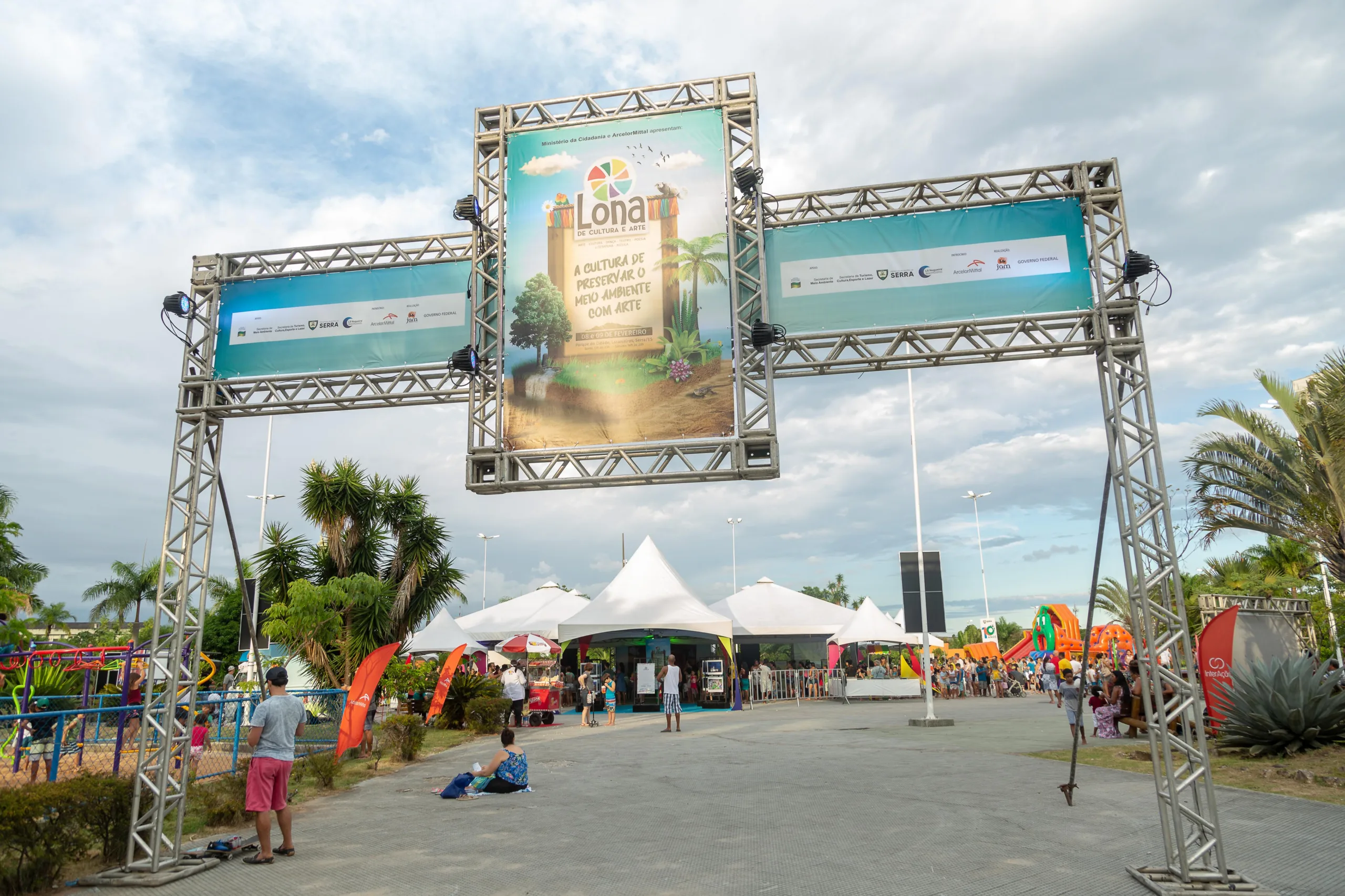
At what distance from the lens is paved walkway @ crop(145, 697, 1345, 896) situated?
665cm

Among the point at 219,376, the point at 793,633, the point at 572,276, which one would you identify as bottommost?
the point at 793,633

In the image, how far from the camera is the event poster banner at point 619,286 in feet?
31.3

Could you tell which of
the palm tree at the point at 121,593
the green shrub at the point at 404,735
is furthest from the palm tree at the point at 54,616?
the green shrub at the point at 404,735

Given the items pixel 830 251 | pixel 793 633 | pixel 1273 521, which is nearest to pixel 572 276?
pixel 830 251

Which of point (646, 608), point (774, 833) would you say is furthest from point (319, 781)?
point (646, 608)

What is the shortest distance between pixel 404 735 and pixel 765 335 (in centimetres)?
966

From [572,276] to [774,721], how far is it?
14.8 meters

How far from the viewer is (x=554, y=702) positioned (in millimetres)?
24156

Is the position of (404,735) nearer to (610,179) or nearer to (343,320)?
(343,320)

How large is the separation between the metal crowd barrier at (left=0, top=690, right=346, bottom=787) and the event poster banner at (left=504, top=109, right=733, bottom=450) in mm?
5002

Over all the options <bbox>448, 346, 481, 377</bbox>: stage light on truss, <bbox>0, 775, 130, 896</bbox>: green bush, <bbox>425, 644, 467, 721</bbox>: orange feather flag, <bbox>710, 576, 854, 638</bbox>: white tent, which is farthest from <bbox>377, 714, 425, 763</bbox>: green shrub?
<bbox>710, 576, 854, 638</bbox>: white tent

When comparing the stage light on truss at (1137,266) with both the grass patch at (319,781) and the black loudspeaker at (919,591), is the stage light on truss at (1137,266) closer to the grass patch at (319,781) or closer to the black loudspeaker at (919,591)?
the grass patch at (319,781)

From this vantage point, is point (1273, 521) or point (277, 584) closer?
point (1273, 521)

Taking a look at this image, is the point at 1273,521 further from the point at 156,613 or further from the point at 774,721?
the point at 156,613
